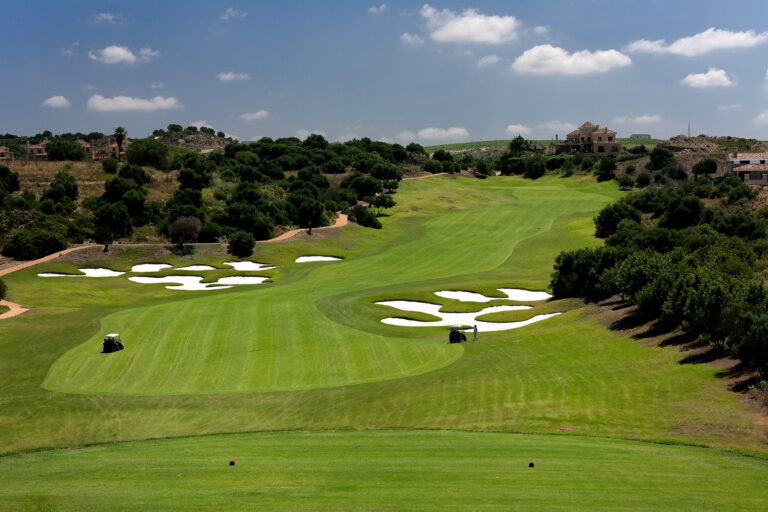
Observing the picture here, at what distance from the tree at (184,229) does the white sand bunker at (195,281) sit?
10956mm

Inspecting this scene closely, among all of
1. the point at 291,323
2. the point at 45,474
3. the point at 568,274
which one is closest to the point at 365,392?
the point at 45,474

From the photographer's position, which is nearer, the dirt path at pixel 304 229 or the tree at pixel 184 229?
the tree at pixel 184 229

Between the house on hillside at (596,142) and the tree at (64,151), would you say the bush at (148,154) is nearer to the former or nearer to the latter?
the tree at (64,151)

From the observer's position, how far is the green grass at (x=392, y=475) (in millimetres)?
16547

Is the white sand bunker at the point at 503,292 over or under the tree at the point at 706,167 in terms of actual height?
under

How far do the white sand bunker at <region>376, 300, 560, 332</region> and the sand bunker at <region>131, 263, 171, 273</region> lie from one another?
102ft

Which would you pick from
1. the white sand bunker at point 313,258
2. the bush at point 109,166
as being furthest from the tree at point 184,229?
the bush at point 109,166

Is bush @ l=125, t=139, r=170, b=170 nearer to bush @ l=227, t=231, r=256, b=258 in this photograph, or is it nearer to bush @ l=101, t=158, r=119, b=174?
bush @ l=101, t=158, r=119, b=174

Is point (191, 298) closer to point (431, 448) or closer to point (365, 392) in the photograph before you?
point (365, 392)

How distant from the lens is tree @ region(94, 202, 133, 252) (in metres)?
84.8

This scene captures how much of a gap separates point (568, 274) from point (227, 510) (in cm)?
4436

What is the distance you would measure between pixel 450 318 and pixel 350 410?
942 inches

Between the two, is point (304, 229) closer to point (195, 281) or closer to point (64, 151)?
point (195, 281)

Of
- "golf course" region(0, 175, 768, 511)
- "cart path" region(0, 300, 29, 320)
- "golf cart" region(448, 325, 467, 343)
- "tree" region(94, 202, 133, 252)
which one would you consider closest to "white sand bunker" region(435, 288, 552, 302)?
"golf course" region(0, 175, 768, 511)
